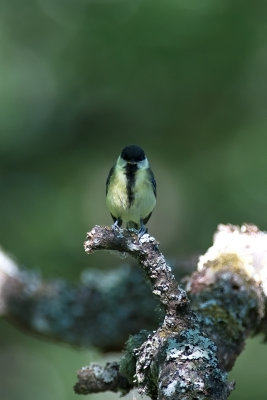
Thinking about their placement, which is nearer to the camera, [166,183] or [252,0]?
[252,0]

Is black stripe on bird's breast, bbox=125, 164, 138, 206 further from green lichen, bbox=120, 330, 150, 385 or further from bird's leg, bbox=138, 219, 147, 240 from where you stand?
green lichen, bbox=120, 330, 150, 385

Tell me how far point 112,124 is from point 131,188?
717cm

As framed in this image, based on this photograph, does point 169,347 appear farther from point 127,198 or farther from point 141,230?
point 127,198

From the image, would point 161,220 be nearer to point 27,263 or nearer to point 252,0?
point 27,263

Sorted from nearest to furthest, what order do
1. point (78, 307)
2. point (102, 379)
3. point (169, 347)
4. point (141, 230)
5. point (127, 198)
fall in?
point (169, 347)
point (102, 379)
point (141, 230)
point (127, 198)
point (78, 307)

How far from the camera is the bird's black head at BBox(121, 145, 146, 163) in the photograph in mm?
4312

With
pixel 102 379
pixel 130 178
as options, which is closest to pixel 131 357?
pixel 102 379

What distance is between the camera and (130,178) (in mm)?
4391

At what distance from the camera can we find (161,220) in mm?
10422

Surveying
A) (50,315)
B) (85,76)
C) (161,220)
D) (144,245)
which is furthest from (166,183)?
(144,245)

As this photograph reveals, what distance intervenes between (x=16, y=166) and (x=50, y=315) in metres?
6.33

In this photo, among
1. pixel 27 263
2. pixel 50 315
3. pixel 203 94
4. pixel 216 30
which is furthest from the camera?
pixel 203 94

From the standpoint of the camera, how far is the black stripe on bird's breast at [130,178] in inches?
170

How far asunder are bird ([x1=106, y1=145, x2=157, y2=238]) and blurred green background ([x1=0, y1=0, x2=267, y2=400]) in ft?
14.7
